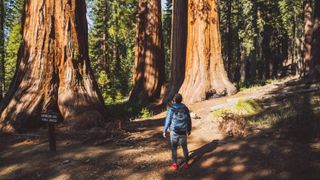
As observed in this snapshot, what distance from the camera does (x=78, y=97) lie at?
9219mm

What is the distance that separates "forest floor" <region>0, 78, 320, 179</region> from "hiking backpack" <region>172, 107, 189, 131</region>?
79 cm

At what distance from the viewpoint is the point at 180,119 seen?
6129 millimetres

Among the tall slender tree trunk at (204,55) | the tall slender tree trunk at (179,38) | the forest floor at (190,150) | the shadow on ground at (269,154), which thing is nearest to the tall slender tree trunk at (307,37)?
the tall slender tree trunk at (204,55)

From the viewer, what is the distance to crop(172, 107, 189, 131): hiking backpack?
612 centimetres

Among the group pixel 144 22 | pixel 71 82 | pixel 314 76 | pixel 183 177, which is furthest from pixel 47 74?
pixel 314 76

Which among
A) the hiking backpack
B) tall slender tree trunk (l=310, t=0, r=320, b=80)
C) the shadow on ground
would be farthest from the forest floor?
tall slender tree trunk (l=310, t=0, r=320, b=80)

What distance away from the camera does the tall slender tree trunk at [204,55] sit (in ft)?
40.1

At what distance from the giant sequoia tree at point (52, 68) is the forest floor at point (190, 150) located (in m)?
0.94

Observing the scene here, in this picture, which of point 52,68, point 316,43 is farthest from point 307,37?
point 52,68

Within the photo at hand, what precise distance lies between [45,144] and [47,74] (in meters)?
2.49

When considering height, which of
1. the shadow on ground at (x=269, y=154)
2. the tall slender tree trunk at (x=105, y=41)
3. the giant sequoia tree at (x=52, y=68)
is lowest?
the shadow on ground at (x=269, y=154)

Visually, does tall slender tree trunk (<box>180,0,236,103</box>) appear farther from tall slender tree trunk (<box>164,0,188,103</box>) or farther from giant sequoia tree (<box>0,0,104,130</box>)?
giant sequoia tree (<box>0,0,104,130</box>)

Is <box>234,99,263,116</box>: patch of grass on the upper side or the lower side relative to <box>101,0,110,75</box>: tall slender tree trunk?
lower

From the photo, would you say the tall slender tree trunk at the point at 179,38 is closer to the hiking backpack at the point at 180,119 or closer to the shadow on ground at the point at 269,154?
the shadow on ground at the point at 269,154
